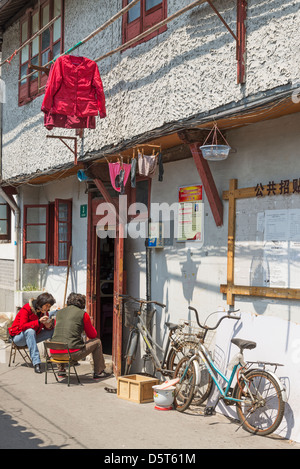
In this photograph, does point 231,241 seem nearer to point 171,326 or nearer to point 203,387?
point 171,326

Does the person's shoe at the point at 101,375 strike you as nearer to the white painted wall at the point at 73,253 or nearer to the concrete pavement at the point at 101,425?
the concrete pavement at the point at 101,425

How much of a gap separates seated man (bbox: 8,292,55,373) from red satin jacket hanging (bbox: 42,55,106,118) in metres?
3.50

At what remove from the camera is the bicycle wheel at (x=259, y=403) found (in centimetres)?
682

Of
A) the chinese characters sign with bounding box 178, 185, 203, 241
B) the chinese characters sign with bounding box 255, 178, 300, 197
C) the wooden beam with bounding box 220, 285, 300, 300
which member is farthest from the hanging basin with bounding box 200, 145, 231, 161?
the wooden beam with bounding box 220, 285, 300, 300

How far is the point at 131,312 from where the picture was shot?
977 cm

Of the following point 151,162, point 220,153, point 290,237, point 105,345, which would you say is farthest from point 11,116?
point 290,237

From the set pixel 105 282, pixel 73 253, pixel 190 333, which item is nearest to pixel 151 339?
pixel 190 333

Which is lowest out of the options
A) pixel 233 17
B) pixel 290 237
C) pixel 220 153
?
pixel 290 237

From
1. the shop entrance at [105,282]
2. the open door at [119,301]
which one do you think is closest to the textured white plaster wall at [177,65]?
the shop entrance at [105,282]

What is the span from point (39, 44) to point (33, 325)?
647 centimetres

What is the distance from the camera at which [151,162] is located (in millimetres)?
8672

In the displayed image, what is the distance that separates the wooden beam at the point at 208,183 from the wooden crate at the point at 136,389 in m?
2.59

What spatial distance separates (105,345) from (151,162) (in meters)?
5.64
